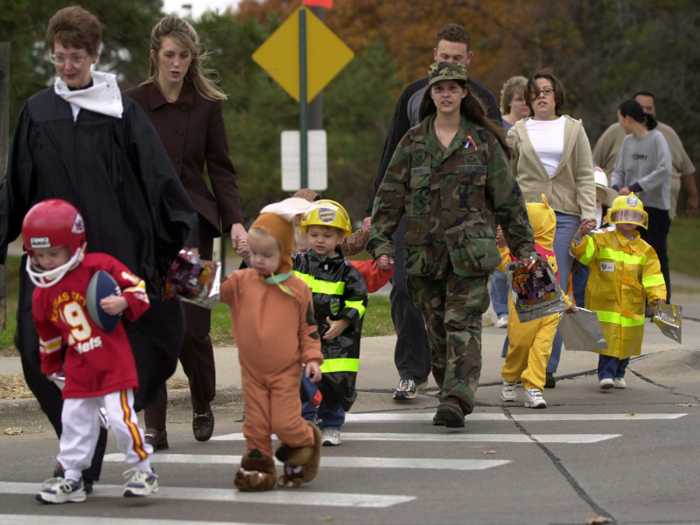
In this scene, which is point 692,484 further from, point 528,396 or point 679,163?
point 679,163

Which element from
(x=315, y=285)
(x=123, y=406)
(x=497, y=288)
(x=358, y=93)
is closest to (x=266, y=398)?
(x=123, y=406)

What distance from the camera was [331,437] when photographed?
18.0ft

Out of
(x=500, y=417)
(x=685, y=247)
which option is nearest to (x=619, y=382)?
(x=500, y=417)

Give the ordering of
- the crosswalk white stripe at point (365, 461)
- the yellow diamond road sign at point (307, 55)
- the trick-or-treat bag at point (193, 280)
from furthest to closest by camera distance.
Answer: the yellow diamond road sign at point (307, 55) < the crosswalk white stripe at point (365, 461) < the trick-or-treat bag at point (193, 280)

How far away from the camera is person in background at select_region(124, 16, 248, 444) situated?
5457 millimetres

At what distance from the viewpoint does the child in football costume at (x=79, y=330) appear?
13.3ft

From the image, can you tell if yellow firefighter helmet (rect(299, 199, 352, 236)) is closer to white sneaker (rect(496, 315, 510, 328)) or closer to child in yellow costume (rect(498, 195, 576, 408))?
child in yellow costume (rect(498, 195, 576, 408))

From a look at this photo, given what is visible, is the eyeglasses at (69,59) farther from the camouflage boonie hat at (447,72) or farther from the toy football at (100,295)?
the camouflage boonie hat at (447,72)

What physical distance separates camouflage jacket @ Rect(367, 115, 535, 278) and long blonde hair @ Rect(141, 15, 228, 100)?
111cm

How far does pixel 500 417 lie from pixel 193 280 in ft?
8.23

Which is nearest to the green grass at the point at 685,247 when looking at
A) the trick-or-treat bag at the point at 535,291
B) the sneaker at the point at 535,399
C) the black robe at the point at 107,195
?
the sneaker at the point at 535,399

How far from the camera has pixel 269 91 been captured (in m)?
26.5

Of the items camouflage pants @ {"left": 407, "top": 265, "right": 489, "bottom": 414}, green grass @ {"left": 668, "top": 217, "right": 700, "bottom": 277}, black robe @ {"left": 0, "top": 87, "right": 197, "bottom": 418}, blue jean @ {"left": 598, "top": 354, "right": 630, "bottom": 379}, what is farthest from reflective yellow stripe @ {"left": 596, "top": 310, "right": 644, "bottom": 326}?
green grass @ {"left": 668, "top": 217, "right": 700, "bottom": 277}

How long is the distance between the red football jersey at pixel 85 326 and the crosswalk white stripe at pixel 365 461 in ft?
3.69
